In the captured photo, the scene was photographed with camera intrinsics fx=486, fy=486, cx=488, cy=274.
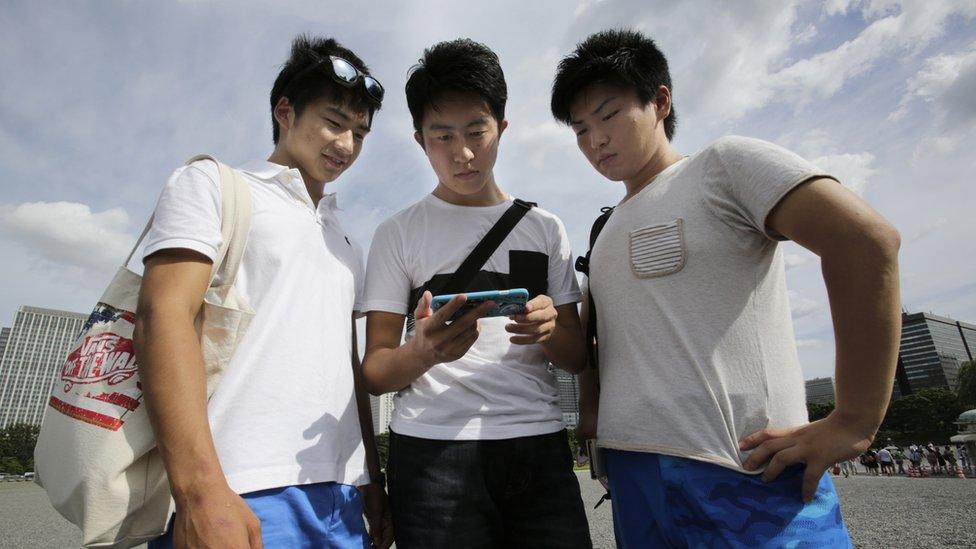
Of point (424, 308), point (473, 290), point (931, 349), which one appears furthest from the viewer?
point (931, 349)

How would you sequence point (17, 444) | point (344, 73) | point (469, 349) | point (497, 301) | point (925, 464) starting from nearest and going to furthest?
point (497, 301), point (469, 349), point (344, 73), point (925, 464), point (17, 444)

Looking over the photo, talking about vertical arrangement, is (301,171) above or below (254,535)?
above

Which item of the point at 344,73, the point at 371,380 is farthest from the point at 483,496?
the point at 344,73

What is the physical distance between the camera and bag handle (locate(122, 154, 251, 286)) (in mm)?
2000

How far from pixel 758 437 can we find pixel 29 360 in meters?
142

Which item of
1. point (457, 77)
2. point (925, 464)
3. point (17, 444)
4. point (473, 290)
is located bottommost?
point (925, 464)

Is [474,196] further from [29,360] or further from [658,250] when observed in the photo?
[29,360]

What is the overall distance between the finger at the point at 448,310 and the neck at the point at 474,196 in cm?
112

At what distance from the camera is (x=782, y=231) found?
1886mm

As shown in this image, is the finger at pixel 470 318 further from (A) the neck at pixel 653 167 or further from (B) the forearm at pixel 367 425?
(A) the neck at pixel 653 167

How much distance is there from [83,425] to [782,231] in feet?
8.67

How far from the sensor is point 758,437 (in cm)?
182

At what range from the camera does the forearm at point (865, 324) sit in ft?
5.48

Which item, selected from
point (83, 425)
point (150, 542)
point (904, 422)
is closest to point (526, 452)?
point (150, 542)
